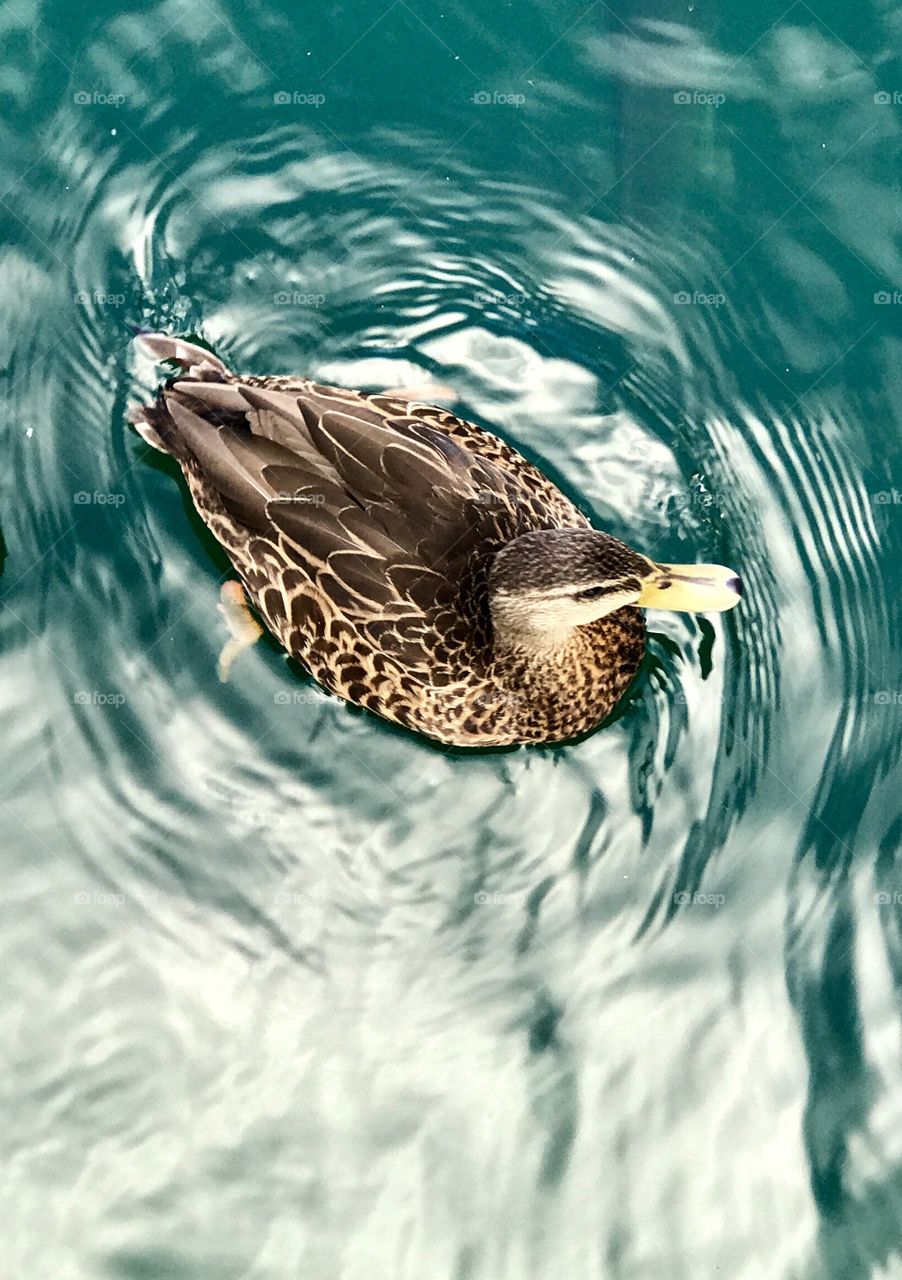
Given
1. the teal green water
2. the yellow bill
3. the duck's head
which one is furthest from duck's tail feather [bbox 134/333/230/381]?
the yellow bill

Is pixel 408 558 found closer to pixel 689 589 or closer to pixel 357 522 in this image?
pixel 357 522

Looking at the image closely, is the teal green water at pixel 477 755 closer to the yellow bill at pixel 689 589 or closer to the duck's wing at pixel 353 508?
the duck's wing at pixel 353 508

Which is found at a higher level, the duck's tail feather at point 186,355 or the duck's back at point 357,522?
the duck's tail feather at point 186,355

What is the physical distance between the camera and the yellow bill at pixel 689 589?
3578 millimetres

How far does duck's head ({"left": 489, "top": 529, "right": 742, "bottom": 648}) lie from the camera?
3422 mm

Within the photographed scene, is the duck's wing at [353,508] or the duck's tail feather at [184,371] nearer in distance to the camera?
the duck's wing at [353,508]

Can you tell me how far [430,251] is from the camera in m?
4.77

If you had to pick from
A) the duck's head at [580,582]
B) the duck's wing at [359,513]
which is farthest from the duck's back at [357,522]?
the duck's head at [580,582]

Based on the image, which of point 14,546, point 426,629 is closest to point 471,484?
point 426,629

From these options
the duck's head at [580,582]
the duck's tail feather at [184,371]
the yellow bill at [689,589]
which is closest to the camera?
the duck's head at [580,582]

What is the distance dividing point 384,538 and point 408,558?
0.29 feet

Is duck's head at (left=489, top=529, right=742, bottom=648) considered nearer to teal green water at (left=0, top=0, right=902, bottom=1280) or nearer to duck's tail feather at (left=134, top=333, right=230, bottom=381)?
teal green water at (left=0, top=0, right=902, bottom=1280)

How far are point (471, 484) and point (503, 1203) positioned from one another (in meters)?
2.27

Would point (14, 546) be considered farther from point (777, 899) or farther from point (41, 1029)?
point (777, 899)
